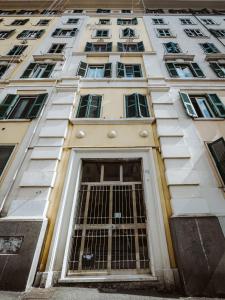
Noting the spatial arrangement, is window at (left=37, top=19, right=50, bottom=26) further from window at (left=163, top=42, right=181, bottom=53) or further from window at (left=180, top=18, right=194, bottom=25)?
window at (left=180, top=18, right=194, bottom=25)

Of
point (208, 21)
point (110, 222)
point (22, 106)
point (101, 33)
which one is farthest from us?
point (208, 21)

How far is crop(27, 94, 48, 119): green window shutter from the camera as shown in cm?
788

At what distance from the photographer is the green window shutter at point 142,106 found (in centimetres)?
804

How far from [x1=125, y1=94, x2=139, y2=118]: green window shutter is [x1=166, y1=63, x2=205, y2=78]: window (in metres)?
2.93

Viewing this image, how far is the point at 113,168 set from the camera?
22.5 ft

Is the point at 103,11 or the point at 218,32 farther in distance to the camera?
the point at 103,11

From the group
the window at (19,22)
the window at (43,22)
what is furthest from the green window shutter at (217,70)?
the window at (19,22)

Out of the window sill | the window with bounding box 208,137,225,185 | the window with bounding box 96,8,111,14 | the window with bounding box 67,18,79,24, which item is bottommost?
the window with bounding box 208,137,225,185

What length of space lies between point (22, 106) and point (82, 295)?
7642mm

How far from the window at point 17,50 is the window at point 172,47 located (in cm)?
919

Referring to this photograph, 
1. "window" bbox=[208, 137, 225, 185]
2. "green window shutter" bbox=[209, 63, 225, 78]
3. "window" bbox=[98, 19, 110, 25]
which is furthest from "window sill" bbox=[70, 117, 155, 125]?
"window" bbox=[98, 19, 110, 25]

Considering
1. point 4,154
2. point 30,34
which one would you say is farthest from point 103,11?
point 4,154

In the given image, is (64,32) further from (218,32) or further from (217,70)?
(218,32)

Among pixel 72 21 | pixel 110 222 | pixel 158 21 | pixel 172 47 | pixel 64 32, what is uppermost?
pixel 158 21
